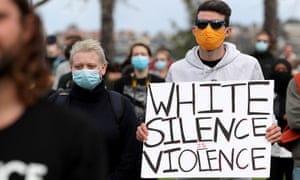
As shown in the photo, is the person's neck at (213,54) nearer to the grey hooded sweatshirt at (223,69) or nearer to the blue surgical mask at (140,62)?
the grey hooded sweatshirt at (223,69)

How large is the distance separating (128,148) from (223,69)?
89cm

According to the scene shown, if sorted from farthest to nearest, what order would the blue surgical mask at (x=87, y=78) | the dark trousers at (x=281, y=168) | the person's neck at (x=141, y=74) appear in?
the person's neck at (x=141, y=74)
the dark trousers at (x=281, y=168)
the blue surgical mask at (x=87, y=78)

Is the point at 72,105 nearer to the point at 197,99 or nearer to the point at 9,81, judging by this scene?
the point at 197,99

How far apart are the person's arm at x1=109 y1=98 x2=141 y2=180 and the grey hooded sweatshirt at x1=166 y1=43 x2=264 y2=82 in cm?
40

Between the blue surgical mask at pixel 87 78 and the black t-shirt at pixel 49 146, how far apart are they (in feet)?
11.6

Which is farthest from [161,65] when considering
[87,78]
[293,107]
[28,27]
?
[28,27]

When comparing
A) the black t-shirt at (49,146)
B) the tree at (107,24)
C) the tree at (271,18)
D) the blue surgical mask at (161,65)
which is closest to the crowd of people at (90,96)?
the black t-shirt at (49,146)

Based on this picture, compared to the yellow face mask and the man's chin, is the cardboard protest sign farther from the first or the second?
the man's chin

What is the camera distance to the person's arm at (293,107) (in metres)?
7.74

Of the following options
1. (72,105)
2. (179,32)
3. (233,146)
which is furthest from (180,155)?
(179,32)

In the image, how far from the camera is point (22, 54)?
3.19 metres

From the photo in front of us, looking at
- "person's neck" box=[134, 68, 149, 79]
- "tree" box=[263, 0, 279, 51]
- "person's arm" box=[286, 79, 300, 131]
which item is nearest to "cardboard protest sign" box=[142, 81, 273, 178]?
"person's arm" box=[286, 79, 300, 131]

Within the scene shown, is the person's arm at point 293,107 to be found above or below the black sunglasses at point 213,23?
below

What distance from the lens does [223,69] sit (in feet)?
21.9
